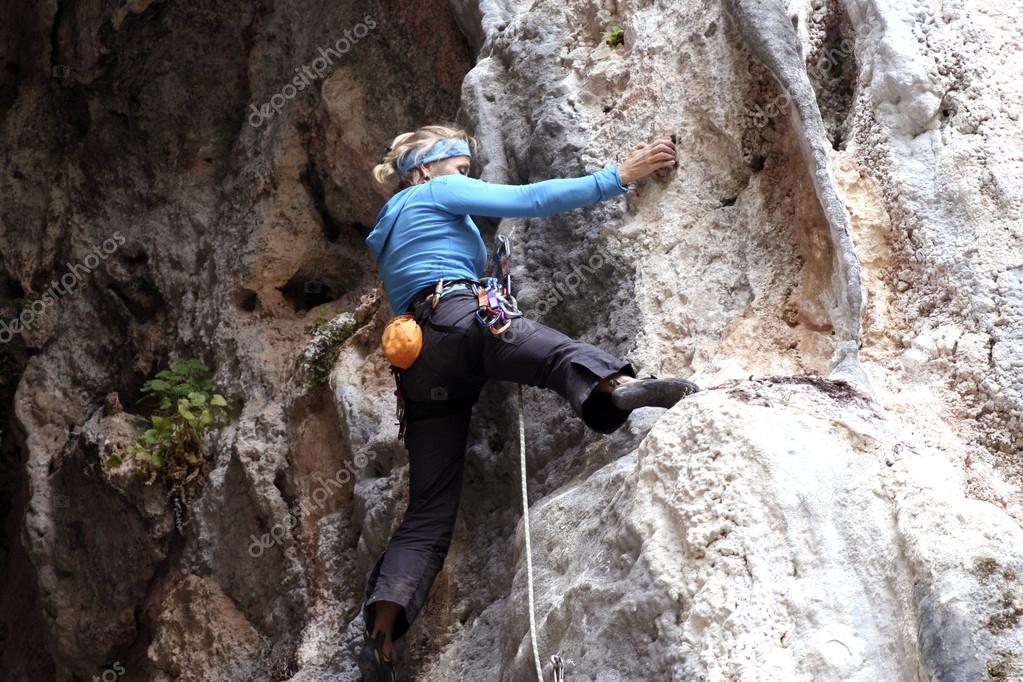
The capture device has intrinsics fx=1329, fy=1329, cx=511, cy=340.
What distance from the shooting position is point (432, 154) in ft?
15.9

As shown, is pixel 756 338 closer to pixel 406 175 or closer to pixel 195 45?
pixel 406 175

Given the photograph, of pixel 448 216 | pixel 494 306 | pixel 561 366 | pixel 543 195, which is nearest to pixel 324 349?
pixel 448 216

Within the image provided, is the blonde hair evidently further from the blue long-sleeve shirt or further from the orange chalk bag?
the orange chalk bag

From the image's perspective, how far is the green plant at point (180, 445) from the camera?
6504mm

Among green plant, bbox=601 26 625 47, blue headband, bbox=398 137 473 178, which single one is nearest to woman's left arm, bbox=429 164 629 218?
blue headband, bbox=398 137 473 178

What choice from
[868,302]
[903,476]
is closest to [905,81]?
[868,302]

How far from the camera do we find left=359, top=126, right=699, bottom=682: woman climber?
14.1 feet

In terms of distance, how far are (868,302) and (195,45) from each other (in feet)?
15.6

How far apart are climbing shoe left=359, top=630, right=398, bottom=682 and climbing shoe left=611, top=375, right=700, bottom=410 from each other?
1.18 m

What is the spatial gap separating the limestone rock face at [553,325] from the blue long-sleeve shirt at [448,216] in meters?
0.42

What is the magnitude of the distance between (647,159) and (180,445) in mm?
3011

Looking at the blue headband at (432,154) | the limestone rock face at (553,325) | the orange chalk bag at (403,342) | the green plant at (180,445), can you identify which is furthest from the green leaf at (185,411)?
the orange chalk bag at (403,342)

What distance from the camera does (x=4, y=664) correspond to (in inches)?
316

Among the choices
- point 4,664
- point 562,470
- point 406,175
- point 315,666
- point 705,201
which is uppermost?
point 406,175
